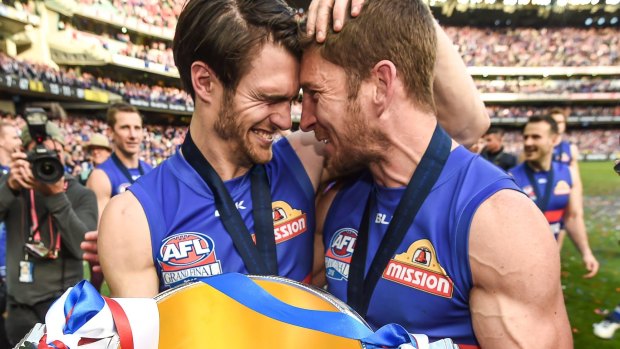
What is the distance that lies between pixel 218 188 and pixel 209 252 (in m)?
0.23

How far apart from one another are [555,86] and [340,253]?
128 ft

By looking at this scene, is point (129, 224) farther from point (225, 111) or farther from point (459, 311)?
point (459, 311)

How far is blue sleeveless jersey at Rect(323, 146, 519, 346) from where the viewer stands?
1.31m

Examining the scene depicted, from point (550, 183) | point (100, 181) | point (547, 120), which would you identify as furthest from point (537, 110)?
point (100, 181)

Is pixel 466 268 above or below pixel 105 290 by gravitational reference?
above

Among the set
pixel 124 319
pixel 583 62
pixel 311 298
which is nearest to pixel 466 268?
pixel 311 298

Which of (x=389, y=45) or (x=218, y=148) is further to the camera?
(x=218, y=148)

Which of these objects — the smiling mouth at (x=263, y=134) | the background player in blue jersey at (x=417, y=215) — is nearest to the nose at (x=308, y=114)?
the background player in blue jersey at (x=417, y=215)

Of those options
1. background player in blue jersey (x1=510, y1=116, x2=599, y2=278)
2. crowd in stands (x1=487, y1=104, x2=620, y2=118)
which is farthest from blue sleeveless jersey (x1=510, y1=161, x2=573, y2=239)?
crowd in stands (x1=487, y1=104, x2=620, y2=118)

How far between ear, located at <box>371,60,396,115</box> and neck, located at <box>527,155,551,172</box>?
4.29 metres

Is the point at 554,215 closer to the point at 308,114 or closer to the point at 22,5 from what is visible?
the point at 308,114

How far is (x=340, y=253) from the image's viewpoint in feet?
5.36

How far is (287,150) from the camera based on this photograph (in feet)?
6.29

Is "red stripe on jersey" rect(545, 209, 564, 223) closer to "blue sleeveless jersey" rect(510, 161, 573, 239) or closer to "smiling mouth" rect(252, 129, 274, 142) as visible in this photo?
"blue sleeveless jersey" rect(510, 161, 573, 239)
